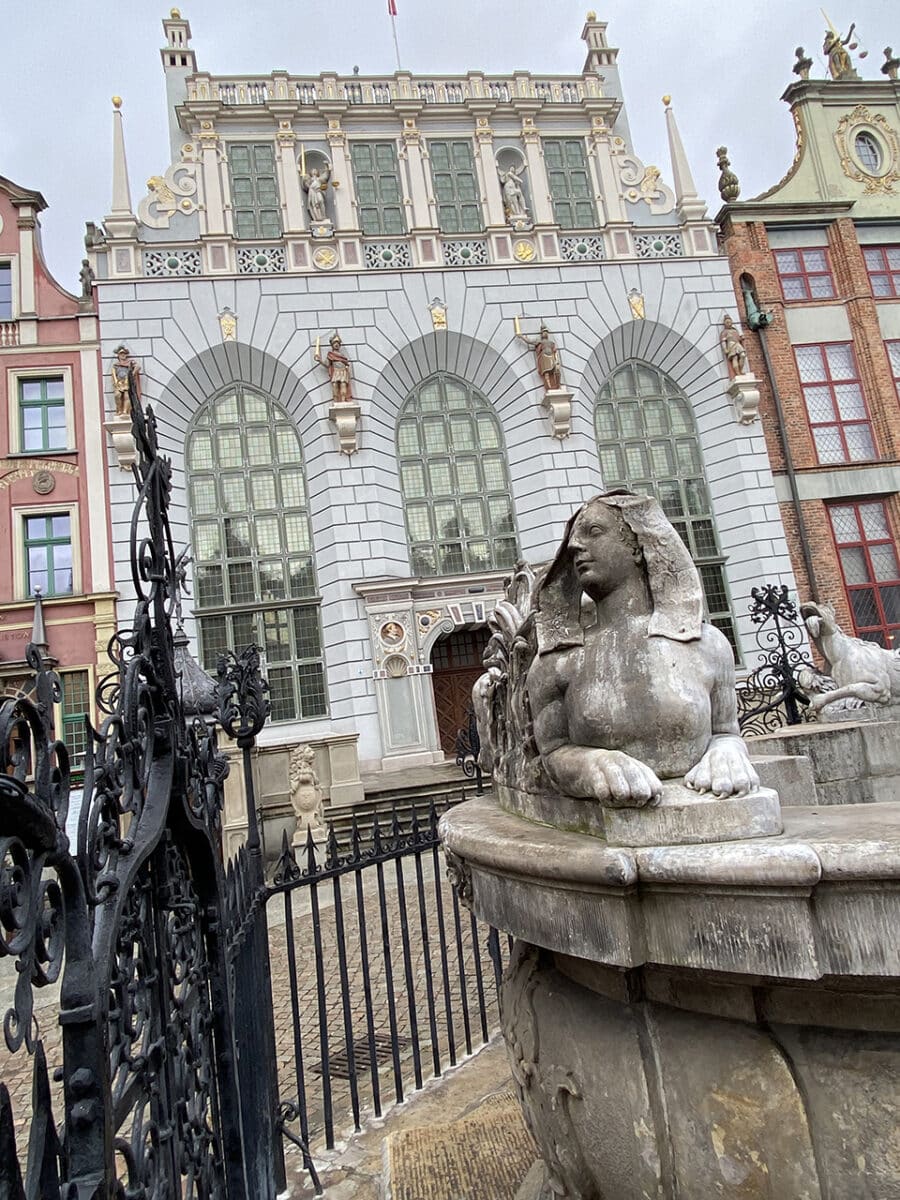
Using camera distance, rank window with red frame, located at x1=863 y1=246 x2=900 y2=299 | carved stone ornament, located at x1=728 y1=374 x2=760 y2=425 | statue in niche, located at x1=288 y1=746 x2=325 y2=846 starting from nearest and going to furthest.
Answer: statue in niche, located at x1=288 y1=746 x2=325 y2=846, carved stone ornament, located at x1=728 y1=374 x2=760 y2=425, window with red frame, located at x1=863 y1=246 x2=900 y2=299

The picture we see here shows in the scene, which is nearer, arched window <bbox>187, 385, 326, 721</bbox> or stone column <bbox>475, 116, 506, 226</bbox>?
arched window <bbox>187, 385, 326, 721</bbox>

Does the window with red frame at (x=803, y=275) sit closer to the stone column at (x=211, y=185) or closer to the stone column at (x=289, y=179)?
the stone column at (x=289, y=179)

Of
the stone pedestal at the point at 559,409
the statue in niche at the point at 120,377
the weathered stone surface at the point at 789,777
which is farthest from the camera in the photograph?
the stone pedestal at the point at 559,409

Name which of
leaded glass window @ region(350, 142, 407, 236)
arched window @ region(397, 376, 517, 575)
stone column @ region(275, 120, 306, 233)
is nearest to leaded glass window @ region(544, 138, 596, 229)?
leaded glass window @ region(350, 142, 407, 236)

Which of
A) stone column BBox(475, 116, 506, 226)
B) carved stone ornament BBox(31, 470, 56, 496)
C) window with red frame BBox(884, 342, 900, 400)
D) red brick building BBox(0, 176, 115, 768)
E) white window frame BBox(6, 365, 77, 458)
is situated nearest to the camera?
red brick building BBox(0, 176, 115, 768)

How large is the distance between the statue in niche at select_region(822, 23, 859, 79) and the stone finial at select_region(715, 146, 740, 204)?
5.19 m

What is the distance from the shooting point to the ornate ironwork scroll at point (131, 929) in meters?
1.05

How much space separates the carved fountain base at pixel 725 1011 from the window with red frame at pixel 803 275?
2203 centimetres

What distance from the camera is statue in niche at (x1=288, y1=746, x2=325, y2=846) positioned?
38.8ft

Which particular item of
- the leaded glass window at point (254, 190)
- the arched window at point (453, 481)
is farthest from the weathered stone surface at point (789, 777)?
the leaded glass window at point (254, 190)

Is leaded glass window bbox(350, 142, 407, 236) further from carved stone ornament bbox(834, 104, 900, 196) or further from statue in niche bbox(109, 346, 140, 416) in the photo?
carved stone ornament bbox(834, 104, 900, 196)

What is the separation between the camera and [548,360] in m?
18.5

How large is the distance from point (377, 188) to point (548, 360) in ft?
21.3

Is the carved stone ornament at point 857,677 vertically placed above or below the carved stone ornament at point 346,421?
below
